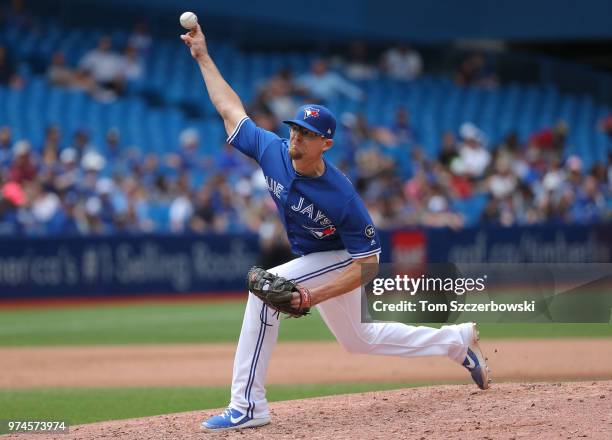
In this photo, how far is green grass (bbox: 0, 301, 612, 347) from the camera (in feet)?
37.6

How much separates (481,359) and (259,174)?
32.7 ft

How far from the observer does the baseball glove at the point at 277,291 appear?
548 cm

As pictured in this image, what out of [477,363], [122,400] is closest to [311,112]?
[477,363]

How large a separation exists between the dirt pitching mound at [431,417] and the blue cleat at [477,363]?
71mm

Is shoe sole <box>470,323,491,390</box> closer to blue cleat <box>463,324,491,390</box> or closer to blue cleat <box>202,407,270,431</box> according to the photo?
blue cleat <box>463,324,491,390</box>


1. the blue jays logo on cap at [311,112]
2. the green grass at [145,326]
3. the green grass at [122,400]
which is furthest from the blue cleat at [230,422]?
the green grass at [145,326]

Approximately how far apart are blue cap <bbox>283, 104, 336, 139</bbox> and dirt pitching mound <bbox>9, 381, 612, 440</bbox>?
1.57 m

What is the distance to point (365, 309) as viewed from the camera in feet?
19.9

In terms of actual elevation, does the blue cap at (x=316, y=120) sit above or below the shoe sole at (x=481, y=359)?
above

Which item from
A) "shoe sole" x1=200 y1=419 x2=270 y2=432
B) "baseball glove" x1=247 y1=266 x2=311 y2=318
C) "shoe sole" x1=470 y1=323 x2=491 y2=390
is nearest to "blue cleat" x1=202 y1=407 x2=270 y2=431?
"shoe sole" x1=200 y1=419 x2=270 y2=432

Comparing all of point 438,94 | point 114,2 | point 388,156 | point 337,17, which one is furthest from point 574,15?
point 114,2

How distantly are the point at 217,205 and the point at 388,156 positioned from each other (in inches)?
145

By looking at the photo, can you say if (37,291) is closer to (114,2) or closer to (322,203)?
(114,2)

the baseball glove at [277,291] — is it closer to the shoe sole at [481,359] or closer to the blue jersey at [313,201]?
the blue jersey at [313,201]
